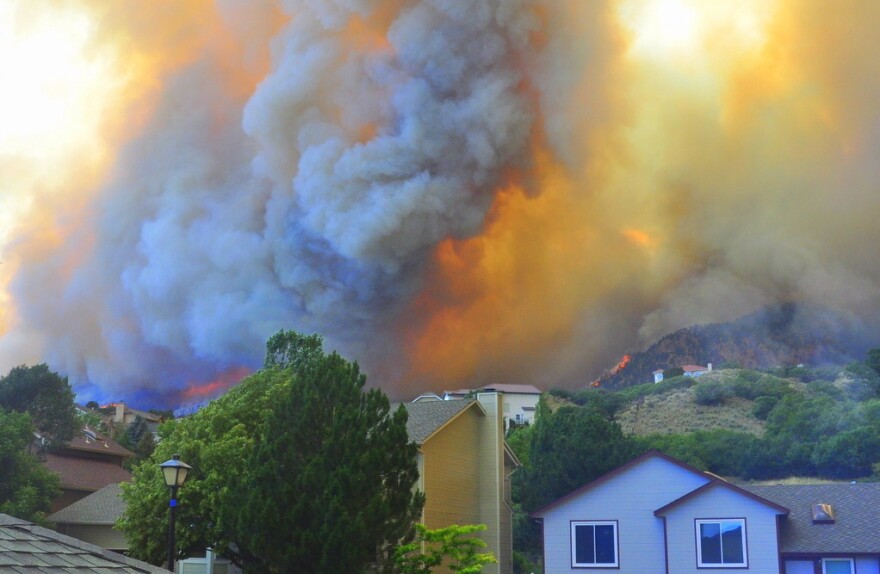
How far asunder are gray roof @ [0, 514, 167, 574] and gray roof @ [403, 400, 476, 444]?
18.5 m

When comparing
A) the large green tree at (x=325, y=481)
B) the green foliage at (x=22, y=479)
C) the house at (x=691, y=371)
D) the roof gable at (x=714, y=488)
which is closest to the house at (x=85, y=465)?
the green foliage at (x=22, y=479)

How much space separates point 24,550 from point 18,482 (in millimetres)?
28900

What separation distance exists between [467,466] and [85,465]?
71.4ft

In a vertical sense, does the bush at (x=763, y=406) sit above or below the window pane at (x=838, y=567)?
above

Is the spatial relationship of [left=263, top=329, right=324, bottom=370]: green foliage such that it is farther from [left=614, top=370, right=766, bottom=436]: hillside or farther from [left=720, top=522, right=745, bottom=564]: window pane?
[left=614, top=370, right=766, bottom=436]: hillside

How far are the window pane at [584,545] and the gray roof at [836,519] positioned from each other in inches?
177

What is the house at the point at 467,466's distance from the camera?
27.1m

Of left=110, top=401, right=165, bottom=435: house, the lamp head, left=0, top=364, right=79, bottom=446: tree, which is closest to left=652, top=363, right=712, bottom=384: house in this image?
left=110, top=401, right=165, bottom=435: house

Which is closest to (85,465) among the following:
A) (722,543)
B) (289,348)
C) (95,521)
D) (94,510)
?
(94,510)

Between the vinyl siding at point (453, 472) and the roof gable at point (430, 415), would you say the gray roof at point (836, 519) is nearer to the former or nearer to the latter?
the vinyl siding at point (453, 472)

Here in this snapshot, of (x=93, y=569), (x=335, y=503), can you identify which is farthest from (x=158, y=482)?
(x=93, y=569)

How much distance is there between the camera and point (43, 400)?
4331cm

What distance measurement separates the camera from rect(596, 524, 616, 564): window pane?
24.9 m

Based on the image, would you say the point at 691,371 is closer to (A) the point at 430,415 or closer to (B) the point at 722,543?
(A) the point at 430,415
